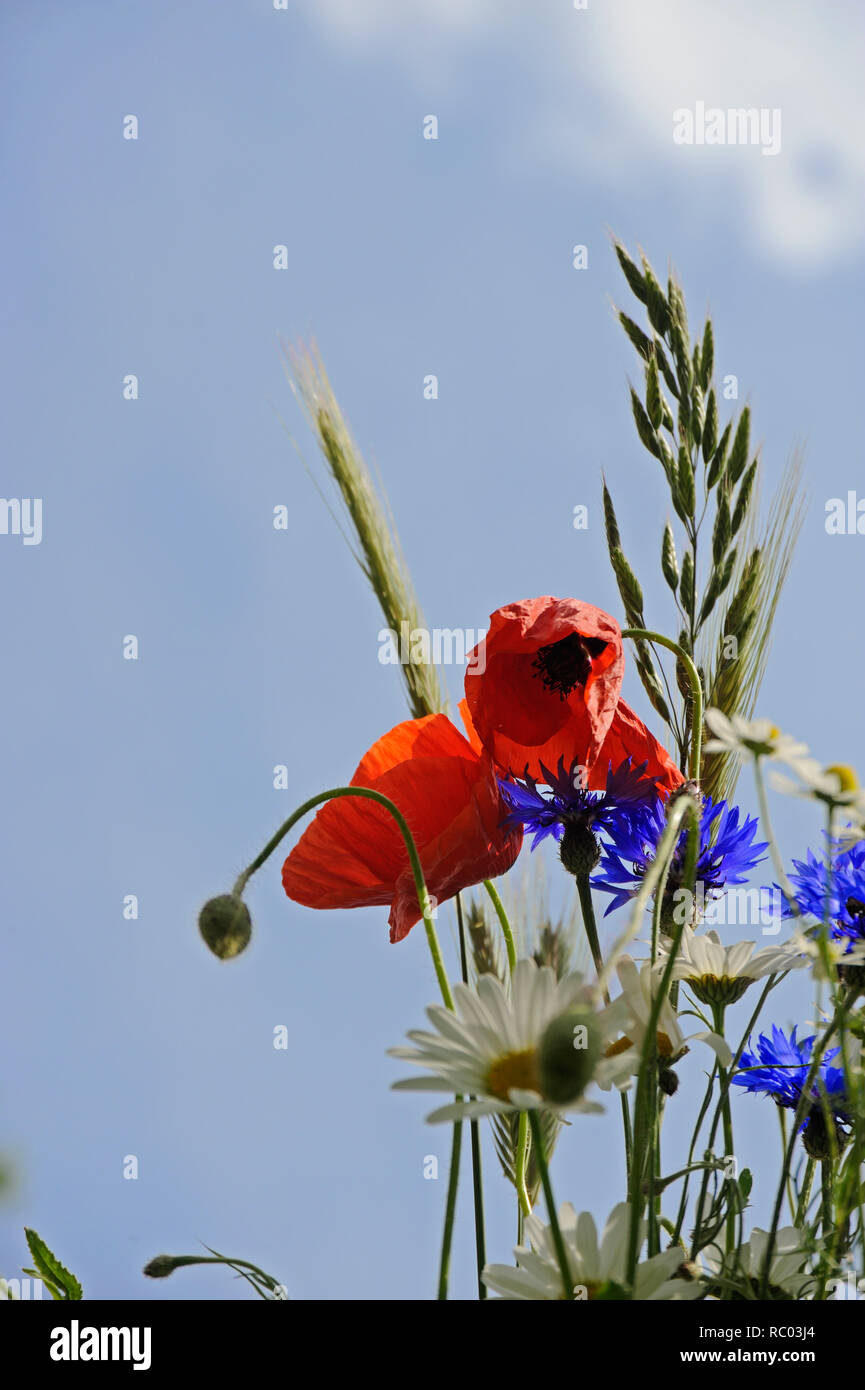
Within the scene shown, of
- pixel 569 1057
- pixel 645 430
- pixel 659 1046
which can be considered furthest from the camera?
pixel 645 430

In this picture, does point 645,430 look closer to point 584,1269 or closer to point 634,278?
point 634,278

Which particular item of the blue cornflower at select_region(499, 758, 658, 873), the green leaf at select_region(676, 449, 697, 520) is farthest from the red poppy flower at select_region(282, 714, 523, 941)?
the green leaf at select_region(676, 449, 697, 520)

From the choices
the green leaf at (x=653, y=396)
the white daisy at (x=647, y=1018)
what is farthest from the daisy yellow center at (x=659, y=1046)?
the green leaf at (x=653, y=396)

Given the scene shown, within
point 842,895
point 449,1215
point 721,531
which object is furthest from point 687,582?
point 449,1215

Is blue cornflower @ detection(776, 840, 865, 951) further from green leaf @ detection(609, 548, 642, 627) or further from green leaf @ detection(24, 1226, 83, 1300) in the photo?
green leaf @ detection(24, 1226, 83, 1300)

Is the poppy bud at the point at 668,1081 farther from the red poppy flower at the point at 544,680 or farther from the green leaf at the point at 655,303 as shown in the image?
the green leaf at the point at 655,303
